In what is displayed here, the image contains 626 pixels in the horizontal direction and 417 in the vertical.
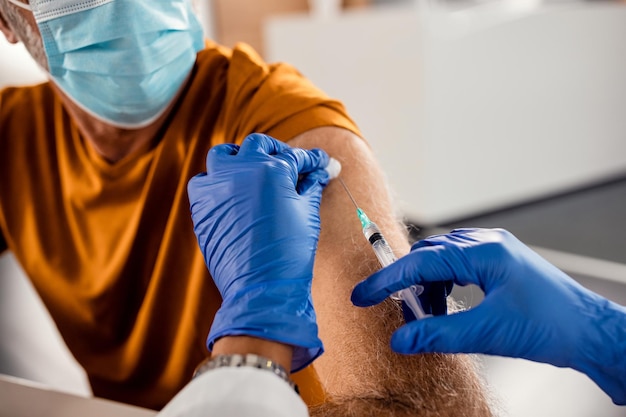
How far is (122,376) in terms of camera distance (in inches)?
47.8

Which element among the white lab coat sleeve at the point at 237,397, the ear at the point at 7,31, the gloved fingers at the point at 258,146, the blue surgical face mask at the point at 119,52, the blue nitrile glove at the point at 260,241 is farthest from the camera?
the ear at the point at 7,31

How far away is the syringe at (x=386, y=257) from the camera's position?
0.74 m

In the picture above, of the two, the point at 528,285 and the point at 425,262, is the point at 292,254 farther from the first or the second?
the point at 528,285

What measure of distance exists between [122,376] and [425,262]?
0.81 metres

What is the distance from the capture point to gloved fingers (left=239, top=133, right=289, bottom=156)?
76 cm

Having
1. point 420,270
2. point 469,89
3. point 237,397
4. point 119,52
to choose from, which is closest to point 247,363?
point 237,397

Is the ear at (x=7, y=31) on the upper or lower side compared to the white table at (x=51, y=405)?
upper

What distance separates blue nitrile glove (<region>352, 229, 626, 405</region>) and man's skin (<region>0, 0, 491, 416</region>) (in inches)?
2.7

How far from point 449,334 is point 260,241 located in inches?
9.7

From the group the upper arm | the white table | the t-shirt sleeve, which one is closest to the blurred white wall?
the t-shirt sleeve

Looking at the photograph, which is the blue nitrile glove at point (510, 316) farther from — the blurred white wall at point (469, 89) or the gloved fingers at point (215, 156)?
the blurred white wall at point (469, 89)

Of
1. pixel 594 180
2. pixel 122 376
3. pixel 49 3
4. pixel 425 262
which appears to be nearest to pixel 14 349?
pixel 122 376

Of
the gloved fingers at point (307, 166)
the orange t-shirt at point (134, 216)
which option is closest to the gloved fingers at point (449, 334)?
the gloved fingers at point (307, 166)

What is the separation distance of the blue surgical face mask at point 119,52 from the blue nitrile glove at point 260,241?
12.3 inches
